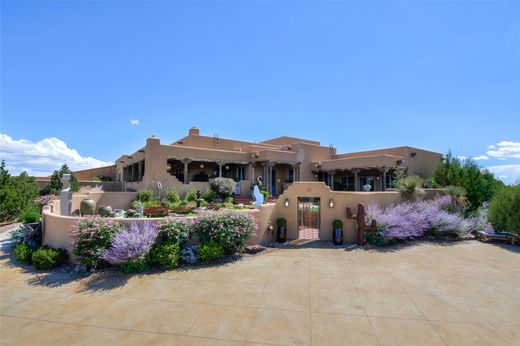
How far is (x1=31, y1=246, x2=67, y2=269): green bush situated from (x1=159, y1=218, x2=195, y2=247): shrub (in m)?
3.43

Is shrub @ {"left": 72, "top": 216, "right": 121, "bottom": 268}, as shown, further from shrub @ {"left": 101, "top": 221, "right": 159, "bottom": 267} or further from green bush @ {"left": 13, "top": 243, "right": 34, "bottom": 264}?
green bush @ {"left": 13, "top": 243, "right": 34, "bottom": 264}

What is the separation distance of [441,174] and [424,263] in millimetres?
12583

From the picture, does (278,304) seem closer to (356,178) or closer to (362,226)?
(362,226)

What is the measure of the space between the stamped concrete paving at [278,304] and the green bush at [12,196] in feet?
31.3

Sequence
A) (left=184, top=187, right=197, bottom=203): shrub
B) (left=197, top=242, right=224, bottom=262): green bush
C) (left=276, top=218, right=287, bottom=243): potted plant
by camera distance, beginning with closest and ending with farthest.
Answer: (left=197, top=242, right=224, bottom=262): green bush, (left=276, top=218, right=287, bottom=243): potted plant, (left=184, top=187, right=197, bottom=203): shrub

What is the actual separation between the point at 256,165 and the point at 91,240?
16.9m

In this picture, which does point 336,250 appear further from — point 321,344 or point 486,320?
point 321,344

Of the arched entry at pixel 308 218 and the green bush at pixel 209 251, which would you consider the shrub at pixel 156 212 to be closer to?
the green bush at pixel 209 251

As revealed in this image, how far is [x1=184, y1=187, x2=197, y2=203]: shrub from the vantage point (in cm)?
1828

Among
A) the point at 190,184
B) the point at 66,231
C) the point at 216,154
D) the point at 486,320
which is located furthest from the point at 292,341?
the point at 216,154

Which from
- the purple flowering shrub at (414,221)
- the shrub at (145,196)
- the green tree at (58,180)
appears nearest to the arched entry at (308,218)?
the purple flowering shrub at (414,221)

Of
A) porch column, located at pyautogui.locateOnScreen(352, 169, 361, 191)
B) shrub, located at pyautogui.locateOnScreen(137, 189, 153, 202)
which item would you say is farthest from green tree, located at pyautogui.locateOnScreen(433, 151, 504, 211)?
shrub, located at pyautogui.locateOnScreen(137, 189, 153, 202)

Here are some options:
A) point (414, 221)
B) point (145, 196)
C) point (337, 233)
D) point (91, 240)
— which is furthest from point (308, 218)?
point (145, 196)

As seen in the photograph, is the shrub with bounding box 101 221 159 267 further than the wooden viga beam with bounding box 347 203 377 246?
No
